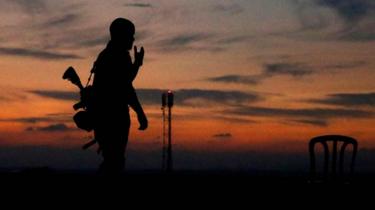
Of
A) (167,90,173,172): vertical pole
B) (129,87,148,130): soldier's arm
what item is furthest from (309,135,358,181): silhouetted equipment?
(167,90,173,172): vertical pole

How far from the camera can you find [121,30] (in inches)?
387

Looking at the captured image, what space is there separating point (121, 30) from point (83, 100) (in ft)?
2.99

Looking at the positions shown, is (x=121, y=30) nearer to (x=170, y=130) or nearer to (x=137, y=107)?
(x=137, y=107)

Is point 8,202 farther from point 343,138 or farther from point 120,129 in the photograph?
point 343,138

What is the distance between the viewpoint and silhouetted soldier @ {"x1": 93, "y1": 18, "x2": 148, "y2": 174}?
9672 mm

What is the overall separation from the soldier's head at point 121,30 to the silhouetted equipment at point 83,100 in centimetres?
61

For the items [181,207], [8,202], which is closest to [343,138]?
[181,207]

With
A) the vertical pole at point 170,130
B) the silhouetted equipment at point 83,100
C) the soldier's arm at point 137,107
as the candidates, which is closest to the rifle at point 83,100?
the silhouetted equipment at point 83,100

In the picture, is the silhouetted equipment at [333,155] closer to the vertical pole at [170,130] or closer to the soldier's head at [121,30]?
the soldier's head at [121,30]

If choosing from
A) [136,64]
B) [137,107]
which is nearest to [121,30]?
[136,64]

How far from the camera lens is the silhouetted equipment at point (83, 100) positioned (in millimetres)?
9836

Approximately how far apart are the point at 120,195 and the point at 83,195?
1.87 m

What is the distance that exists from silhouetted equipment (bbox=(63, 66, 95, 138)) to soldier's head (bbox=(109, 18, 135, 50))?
0.61 m

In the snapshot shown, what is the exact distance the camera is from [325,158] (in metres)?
10.7
